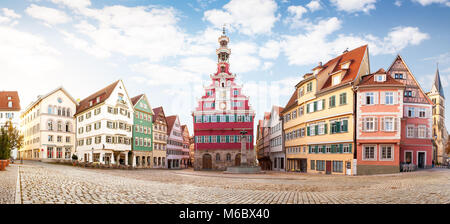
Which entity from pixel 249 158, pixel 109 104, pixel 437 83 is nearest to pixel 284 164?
pixel 249 158

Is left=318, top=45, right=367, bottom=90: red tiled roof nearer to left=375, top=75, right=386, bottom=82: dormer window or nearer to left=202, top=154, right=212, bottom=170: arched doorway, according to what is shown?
left=375, top=75, right=386, bottom=82: dormer window

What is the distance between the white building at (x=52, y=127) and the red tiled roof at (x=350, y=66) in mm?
49790

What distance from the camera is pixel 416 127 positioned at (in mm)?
34406

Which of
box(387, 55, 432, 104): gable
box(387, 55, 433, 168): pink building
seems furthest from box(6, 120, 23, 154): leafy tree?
box(387, 55, 432, 104): gable

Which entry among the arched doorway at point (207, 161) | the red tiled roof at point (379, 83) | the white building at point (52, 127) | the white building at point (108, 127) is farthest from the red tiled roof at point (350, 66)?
the white building at point (52, 127)

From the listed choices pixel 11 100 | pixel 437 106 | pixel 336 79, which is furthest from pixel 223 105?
pixel 11 100

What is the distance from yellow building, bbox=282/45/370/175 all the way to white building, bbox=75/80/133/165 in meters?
31.2

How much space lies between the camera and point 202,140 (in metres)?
53.0

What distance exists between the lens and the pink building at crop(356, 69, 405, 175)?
2988 centimetres

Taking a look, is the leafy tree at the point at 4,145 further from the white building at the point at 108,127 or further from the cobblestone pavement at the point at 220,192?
the white building at the point at 108,127

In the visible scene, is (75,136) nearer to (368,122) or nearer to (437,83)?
(368,122)

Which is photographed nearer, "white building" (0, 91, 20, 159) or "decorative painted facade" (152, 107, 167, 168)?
"decorative painted facade" (152, 107, 167, 168)

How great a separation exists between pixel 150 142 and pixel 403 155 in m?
46.2

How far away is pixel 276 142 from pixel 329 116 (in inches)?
851
